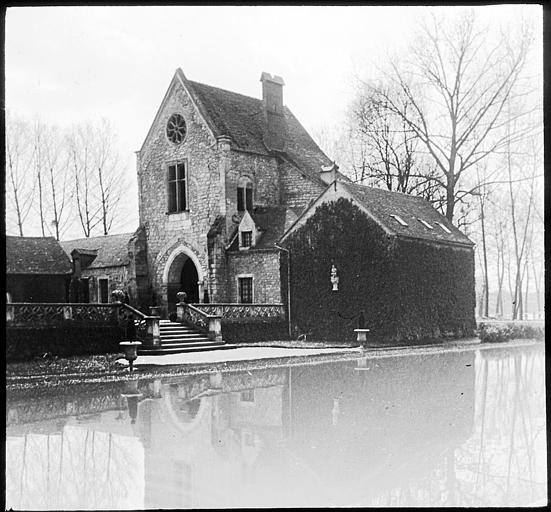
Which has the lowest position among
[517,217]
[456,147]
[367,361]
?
[367,361]

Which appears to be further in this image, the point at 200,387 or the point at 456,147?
the point at 456,147

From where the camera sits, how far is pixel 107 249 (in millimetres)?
33375

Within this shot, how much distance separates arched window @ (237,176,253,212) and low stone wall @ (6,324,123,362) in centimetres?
1243

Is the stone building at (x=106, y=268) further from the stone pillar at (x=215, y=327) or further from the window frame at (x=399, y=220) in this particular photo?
the window frame at (x=399, y=220)

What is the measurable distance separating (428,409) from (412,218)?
17.4 meters

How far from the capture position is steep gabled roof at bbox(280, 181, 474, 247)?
26078mm

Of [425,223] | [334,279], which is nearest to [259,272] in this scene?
[334,279]

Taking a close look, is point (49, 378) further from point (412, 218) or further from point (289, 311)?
point (412, 218)

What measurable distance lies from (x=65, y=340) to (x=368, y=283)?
10942mm

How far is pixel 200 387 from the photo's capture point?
1516 centimetres

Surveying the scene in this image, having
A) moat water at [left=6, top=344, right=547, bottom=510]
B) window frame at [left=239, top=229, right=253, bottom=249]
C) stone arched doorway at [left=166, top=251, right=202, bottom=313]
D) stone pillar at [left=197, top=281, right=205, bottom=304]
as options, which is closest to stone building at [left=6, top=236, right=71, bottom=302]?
Result: moat water at [left=6, top=344, right=547, bottom=510]

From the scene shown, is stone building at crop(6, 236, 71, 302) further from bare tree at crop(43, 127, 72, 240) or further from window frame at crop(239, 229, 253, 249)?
window frame at crop(239, 229, 253, 249)

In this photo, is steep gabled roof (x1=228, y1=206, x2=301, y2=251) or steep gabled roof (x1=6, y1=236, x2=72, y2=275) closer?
steep gabled roof (x1=6, y1=236, x2=72, y2=275)


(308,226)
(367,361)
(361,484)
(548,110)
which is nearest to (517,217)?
(367,361)
